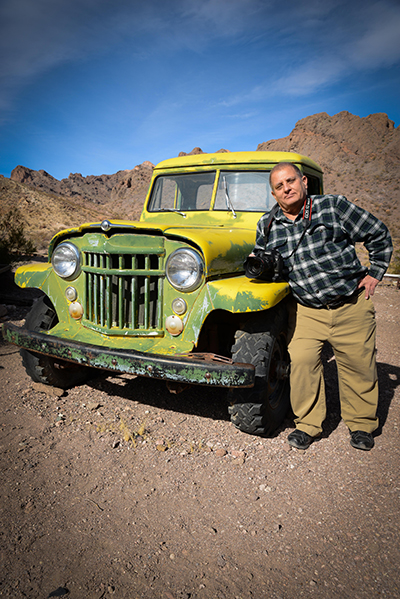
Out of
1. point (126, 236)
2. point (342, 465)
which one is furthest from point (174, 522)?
point (126, 236)

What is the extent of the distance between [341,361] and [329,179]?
40625 mm

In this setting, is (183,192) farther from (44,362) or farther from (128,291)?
(44,362)

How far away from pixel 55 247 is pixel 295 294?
6.06 ft

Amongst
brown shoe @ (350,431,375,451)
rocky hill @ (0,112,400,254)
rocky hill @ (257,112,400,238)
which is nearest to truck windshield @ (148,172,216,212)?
brown shoe @ (350,431,375,451)

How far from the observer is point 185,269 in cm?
238

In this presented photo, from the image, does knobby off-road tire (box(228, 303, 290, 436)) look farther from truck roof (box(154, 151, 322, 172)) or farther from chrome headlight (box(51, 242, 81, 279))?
truck roof (box(154, 151, 322, 172))

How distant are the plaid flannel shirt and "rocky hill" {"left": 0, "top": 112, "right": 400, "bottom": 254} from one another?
16.0 meters

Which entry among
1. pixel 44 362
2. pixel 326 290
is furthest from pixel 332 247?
pixel 44 362

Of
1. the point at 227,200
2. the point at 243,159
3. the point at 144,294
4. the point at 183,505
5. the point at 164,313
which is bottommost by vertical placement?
the point at 183,505

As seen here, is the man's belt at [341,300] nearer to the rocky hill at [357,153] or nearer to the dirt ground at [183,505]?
the dirt ground at [183,505]

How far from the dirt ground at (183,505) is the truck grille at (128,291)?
30.6 inches

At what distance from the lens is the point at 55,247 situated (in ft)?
9.42

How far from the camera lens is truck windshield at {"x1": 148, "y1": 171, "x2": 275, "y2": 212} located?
348 cm

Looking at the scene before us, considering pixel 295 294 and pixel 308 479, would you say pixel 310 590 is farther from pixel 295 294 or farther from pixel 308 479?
pixel 295 294
